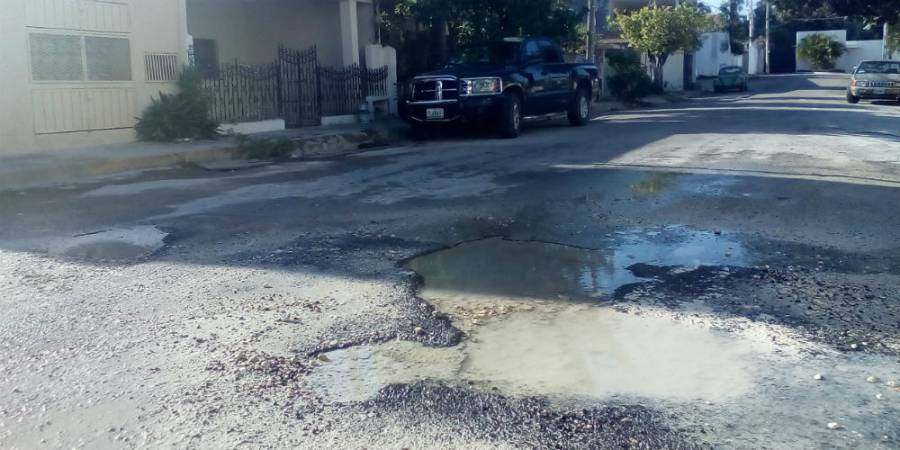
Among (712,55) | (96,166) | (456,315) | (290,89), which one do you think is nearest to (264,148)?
(96,166)

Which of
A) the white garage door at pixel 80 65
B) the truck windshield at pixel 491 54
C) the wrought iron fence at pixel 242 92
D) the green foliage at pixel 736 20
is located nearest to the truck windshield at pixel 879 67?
the truck windshield at pixel 491 54

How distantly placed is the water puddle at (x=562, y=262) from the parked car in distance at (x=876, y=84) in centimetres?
2525

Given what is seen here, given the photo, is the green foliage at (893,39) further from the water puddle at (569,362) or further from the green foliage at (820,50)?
the water puddle at (569,362)

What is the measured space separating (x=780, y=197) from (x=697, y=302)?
172 inches

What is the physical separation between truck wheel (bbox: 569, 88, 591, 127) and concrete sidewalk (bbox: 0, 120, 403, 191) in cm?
405

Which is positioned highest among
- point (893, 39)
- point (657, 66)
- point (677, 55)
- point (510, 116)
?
point (893, 39)

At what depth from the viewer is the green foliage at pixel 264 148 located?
47.6ft

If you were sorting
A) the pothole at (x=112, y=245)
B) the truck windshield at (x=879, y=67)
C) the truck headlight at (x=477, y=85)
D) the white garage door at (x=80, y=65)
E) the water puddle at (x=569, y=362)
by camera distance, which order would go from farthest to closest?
the truck windshield at (x=879, y=67)
the truck headlight at (x=477, y=85)
the white garage door at (x=80, y=65)
the pothole at (x=112, y=245)
the water puddle at (x=569, y=362)

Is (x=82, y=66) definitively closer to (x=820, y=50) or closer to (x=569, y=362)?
(x=569, y=362)

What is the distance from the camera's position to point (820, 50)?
77.2 metres

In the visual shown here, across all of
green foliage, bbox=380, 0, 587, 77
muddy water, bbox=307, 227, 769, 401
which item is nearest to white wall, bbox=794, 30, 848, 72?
green foliage, bbox=380, 0, 587, 77

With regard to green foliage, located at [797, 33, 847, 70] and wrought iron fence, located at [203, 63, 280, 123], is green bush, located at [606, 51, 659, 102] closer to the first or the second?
wrought iron fence, located at [203, 63, 280, 123]

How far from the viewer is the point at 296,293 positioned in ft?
19.4

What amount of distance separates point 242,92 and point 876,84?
73.1 ft
